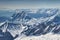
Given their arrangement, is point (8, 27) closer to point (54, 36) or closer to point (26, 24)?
point (26, 24)

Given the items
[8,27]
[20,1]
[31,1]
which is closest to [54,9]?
[31,1]

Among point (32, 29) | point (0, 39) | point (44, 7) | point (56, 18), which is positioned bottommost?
point (0, 39)

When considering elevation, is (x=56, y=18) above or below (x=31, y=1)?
below

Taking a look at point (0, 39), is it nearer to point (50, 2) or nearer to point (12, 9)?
point (12, 9)

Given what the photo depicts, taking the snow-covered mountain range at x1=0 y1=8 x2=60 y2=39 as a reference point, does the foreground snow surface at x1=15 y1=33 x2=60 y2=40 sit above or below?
below

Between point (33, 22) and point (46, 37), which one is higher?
point (33, 22)

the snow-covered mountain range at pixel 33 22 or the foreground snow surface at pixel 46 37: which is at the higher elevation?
the snow-covered mountain range at pixel 33 22

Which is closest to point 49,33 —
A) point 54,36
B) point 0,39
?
point 54,36

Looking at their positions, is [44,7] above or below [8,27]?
above

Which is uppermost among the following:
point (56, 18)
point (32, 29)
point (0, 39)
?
point (56, 18)
